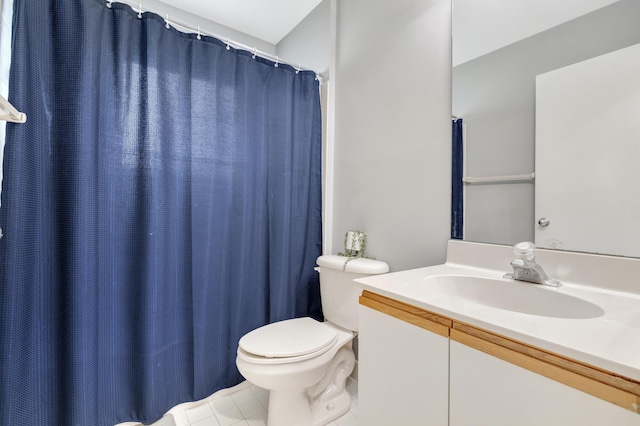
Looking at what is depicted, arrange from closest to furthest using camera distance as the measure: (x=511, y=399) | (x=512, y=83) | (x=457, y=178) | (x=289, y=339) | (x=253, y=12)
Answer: (x=511, y=399) < (x=512, y=83) < (x=457, y=178) < (x=289, y=339) < (x=253, y=12)

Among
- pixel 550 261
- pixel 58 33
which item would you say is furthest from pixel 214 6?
pixel 550 261

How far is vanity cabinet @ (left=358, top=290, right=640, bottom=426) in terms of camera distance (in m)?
0.44

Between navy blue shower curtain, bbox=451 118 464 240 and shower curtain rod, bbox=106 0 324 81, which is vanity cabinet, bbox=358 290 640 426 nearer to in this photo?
navy blue shower curtain, bbox=451 118 464 240

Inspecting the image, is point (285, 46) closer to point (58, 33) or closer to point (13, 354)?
point (58, 33)

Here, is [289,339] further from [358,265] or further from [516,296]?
[516,296]

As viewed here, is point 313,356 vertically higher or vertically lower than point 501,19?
lower

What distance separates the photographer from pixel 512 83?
3.39 feet

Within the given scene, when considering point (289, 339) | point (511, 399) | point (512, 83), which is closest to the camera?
point (511, 399)

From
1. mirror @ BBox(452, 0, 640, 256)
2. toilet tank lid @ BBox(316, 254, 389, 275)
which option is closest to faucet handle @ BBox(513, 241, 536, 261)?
mirror @ BBox(452, 0, 640, 256)

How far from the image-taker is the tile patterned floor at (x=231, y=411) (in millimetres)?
1334

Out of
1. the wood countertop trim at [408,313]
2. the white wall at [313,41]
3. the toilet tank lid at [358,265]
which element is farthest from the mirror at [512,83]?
the white wall at [313,41]

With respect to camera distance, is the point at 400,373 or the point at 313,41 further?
the point at 313,41

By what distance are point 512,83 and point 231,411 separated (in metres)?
1.95

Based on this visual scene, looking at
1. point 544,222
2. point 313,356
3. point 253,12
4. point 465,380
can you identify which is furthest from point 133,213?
point 544,222
